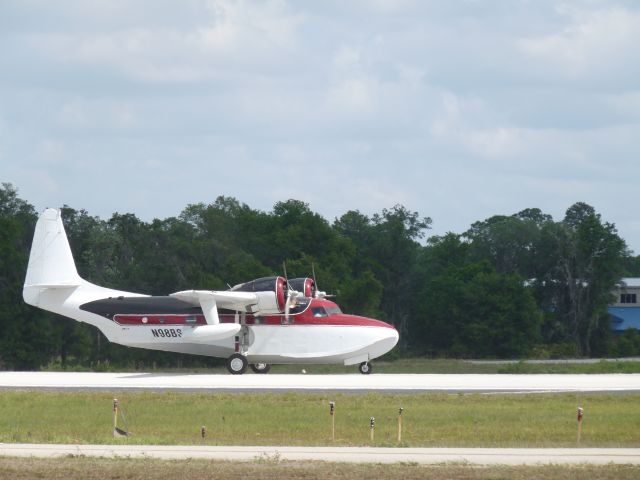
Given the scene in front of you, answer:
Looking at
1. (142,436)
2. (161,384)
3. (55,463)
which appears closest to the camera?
(55,463)

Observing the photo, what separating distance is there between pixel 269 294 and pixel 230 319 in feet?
7.34

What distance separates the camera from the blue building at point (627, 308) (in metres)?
93.2

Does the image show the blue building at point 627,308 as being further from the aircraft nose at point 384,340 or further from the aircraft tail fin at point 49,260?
the aircraft tail fin at point 49,260

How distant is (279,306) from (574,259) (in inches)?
1684

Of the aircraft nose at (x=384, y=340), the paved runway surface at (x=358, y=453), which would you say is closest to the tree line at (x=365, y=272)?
the aircraft nose at (x=384, y=340)

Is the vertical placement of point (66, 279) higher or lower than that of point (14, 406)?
higher

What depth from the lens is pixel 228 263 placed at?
67.4 metres

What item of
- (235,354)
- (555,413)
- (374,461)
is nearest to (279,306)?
(235,354)

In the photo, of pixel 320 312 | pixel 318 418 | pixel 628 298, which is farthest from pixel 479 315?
pixel 318 418

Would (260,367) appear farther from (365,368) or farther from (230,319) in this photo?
(365,368)

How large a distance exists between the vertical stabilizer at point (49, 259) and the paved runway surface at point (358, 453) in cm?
2327

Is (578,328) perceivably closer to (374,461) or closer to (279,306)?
(279,306)

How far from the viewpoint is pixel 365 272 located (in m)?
68.0

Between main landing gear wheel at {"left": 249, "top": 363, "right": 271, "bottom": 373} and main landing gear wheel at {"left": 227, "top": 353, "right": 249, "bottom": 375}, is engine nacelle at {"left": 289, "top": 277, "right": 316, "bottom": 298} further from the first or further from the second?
main landing gear wheel at {"left": 227, "top": 353, "right": 249, "bottom": 375}
